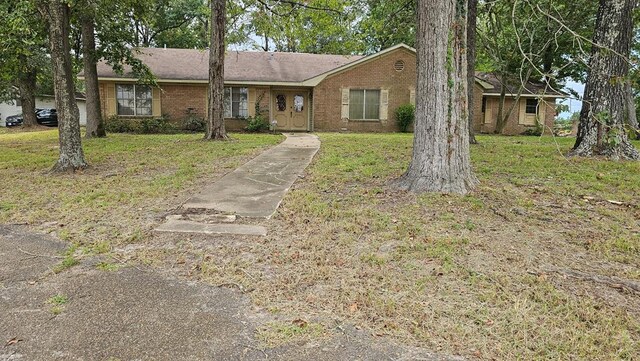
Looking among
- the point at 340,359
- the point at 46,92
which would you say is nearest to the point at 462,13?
the point at 340,359

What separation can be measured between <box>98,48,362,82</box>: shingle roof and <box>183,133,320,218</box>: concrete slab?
402 inches

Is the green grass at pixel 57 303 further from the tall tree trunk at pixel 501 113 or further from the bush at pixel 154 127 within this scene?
the tall tree trunk at pixel 501 113

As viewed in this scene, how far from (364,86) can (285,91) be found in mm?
3681

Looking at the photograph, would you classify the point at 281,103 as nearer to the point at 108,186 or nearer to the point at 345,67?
the point at 345,67

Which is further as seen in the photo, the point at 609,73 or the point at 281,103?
Answer: the point at 281,103

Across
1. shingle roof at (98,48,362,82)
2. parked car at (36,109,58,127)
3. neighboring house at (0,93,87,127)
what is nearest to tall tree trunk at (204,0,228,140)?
shingle roof at (98,48,362,82)

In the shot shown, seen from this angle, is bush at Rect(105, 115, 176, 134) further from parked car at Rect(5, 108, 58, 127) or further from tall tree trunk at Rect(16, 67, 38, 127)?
parked car at Rect(5, 108, 58, 127)

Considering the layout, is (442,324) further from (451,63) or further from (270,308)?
(451,63)

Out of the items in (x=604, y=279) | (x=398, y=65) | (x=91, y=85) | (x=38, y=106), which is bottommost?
(x=604, y=279)

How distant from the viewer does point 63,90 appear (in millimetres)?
7781

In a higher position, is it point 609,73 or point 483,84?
point 483,84

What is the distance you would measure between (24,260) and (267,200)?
2.85 meters

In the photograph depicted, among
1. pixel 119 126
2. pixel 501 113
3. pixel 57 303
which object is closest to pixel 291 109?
pixel 119 126

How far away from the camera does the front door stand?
19984 millimetres
